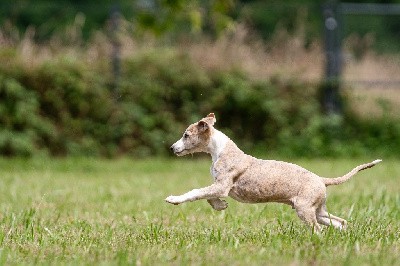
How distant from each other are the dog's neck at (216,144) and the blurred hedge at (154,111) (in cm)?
821

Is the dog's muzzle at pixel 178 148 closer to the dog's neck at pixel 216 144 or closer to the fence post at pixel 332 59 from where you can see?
the dog's neck at pixel 216 144

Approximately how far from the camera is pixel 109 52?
559 inches

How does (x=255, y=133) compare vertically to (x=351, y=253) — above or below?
above

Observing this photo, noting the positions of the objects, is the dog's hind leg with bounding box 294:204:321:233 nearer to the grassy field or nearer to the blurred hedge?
the grassy field

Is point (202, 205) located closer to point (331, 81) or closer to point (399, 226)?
point (399, 226)

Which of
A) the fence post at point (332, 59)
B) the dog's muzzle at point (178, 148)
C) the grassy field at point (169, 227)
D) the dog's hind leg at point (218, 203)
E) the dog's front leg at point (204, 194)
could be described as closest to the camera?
the grassy field at point (169, 227)

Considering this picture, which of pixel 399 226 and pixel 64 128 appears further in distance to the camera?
pixel 64 128

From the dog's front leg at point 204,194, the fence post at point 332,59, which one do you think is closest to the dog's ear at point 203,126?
the dog's front leg at point 204,194

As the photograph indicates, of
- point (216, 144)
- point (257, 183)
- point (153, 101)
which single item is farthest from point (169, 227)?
point (153, 101)

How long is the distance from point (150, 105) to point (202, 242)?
363 inches

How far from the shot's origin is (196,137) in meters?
5.14

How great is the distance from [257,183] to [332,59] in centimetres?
1040

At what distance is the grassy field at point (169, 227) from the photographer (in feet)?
13.9

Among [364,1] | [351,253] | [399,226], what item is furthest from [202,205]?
[364,1]
